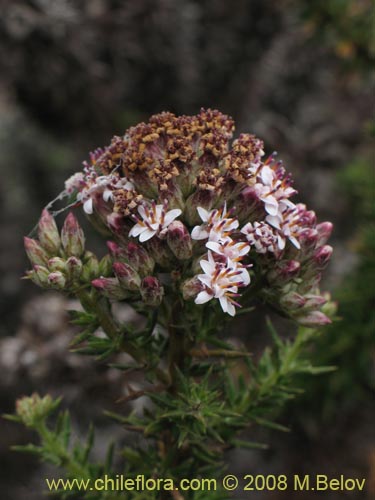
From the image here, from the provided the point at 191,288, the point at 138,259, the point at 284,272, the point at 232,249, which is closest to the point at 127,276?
the point at 138,259

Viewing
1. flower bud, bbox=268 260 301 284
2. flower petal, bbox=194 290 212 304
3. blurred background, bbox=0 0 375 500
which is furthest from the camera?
blurred background, bbox=0 0 375 500

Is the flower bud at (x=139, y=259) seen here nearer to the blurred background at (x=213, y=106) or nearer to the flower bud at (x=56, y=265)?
the flower bud at (x=56, y=265)

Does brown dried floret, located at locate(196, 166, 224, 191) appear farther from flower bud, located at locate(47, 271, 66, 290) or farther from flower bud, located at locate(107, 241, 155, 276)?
flower bud, located at locate(47, 271, 66, 290)

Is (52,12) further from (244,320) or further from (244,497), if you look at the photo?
(244,497)

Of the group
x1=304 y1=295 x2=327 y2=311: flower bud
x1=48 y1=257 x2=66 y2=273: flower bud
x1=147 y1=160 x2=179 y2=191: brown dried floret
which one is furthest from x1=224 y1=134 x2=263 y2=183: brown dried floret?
x1=48 y1=257 x2=66 y2=273: flower bud

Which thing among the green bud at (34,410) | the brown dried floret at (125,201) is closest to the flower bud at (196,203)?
the brown dried floret at (125,201)

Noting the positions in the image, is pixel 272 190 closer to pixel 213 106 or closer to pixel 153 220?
pixel 153 220
